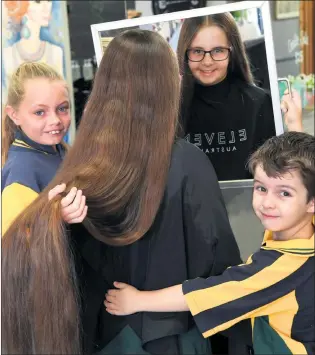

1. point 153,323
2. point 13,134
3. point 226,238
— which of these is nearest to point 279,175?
point 226,238

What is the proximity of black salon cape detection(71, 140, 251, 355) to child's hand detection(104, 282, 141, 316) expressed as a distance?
0.8 inches

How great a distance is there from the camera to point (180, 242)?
1066 mm

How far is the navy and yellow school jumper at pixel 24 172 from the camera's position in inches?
44.6

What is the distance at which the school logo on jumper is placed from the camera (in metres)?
1.23

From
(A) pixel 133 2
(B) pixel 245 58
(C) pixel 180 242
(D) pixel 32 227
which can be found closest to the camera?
(D) pixel 32 227

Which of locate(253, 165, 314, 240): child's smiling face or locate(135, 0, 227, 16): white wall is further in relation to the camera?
locate(135, 0, 227, 16): white wall

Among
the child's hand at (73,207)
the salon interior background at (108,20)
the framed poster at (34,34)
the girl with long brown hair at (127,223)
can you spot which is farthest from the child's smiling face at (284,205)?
the framed poster at (34,34)

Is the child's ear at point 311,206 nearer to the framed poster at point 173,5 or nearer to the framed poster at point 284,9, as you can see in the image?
the framed poster at point 173,5

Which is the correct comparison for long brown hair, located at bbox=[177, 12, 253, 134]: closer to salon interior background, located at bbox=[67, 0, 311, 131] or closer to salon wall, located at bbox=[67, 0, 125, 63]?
salon interior background, located at bbox=[67, 0, 311, 131]

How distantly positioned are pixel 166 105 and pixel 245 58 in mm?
269

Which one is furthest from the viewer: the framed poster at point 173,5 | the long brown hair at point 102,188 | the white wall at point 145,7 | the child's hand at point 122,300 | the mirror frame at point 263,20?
the white wall at point 145,7

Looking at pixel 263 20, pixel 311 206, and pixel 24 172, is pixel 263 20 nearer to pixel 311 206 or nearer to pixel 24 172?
pixel 311 206

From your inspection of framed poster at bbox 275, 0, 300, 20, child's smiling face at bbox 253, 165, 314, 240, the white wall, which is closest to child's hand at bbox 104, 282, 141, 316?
child's smiling face at bbox 253, 165, 314, 240

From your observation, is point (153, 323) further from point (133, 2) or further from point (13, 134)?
point (133, 2)
